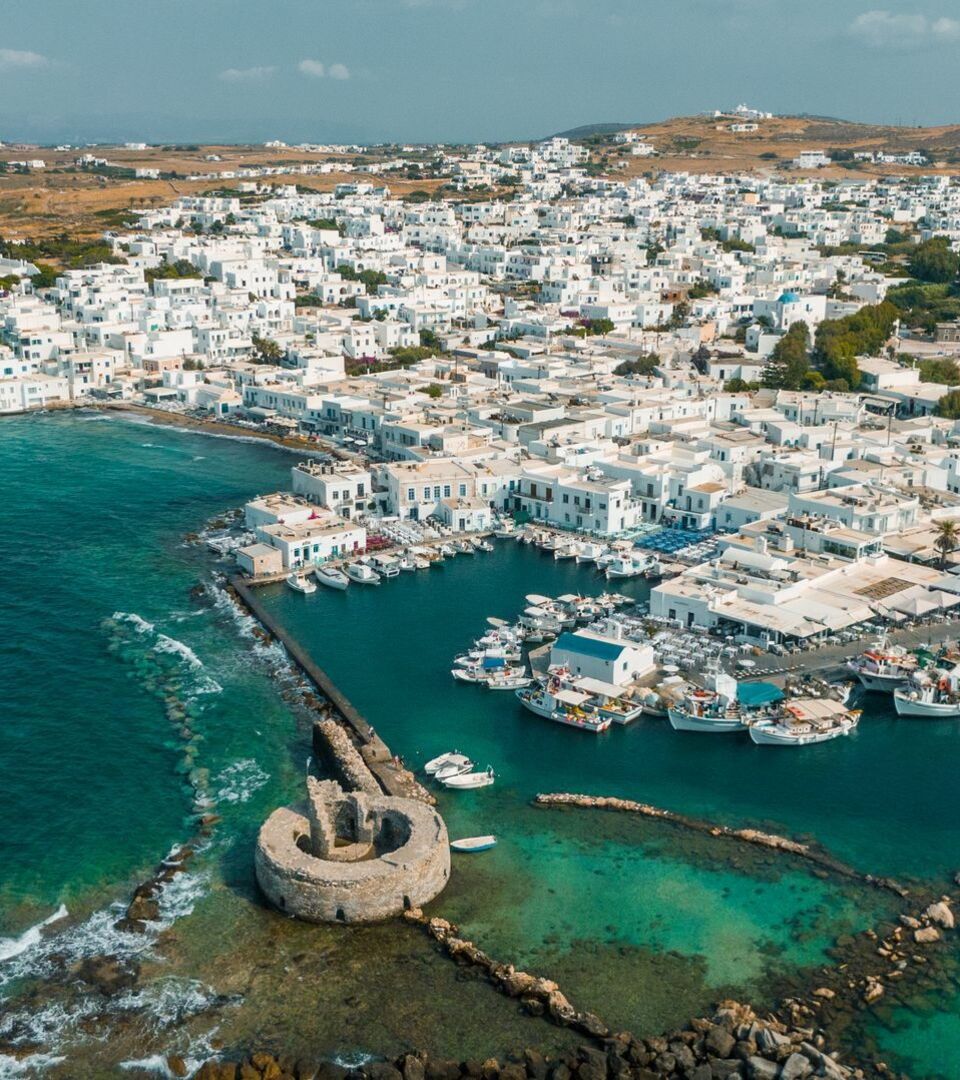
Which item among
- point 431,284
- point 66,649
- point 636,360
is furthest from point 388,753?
point 431,284

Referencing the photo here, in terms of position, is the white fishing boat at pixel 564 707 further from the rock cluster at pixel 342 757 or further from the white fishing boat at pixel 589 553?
the white fishing boat at pixel 589 553

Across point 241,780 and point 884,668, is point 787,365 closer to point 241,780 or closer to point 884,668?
point 884,668

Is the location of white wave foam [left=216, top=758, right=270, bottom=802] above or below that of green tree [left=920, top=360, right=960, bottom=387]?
below

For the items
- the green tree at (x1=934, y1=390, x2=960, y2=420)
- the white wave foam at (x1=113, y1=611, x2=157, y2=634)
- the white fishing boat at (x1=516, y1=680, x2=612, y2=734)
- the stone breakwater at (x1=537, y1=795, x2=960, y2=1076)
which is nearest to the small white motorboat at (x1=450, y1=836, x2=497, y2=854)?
the white fishing boat at (x1=516, y1=680, x2=612, y2=734)

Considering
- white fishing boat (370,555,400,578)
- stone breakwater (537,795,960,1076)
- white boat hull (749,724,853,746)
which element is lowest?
stone breakwater (537,795,960,1076)

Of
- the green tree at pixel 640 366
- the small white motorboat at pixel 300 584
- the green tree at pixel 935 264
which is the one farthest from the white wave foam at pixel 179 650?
the green tree at pixel 935 264

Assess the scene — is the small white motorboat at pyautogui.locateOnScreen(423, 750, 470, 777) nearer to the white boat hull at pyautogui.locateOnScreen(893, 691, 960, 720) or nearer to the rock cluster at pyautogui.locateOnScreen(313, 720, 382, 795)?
the rock cluster at pyautogui.locateOnScreen(313, 720, 382, 795)

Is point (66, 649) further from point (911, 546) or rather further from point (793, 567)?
point (911, 546)
